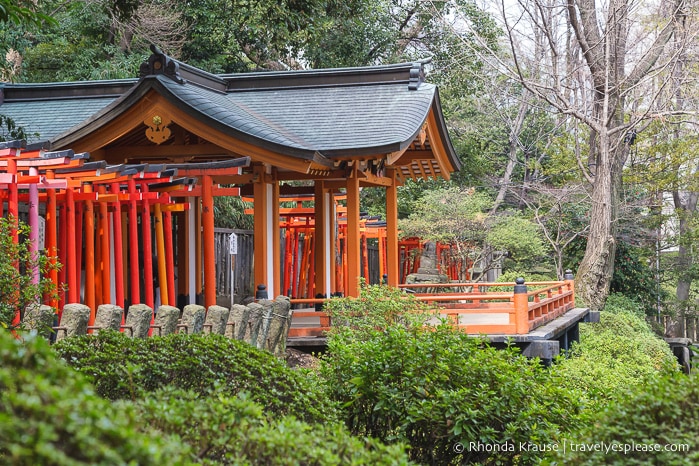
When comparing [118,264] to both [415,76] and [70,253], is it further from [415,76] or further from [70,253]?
[415,76]

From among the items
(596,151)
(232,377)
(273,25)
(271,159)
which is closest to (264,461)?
(232,377)

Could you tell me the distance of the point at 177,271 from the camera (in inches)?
521

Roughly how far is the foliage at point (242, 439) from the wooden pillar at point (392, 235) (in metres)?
10.3

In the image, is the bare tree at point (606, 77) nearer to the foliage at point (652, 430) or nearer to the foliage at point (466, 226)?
the foliage at point (466, 226)

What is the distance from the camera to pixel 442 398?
18.0ft

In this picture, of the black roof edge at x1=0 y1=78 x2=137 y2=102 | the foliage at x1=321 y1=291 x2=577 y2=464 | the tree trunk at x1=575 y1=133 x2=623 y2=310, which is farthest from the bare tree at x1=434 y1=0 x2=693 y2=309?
the foliage at x1=321 y1=291 x2=577 y2=464

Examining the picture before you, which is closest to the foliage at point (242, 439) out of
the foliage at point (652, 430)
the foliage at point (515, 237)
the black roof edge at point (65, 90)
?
the foliage at point (652, 430)

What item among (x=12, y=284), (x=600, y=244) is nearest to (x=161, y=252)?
(x=12, y=284)

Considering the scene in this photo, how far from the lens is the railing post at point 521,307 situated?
1178 cm

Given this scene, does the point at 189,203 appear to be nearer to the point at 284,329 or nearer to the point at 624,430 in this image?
the point at 284,329

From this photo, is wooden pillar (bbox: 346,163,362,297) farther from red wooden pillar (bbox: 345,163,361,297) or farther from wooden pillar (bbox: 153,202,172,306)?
wooden pillar (bbox: 153,202,172,306)

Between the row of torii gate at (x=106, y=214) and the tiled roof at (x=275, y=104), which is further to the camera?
the tiled roof at (x=275, y=104)

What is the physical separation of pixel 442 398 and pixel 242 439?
238 centimetres

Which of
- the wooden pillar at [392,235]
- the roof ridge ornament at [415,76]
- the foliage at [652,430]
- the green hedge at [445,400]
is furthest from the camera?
the wooden pillar at [392,235]
